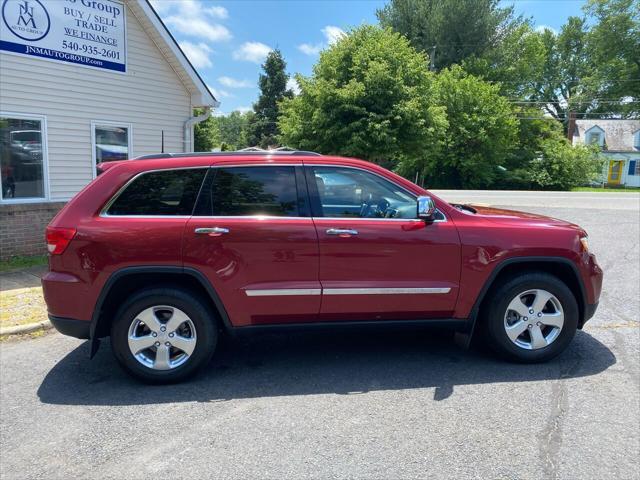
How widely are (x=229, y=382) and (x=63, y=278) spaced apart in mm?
1533

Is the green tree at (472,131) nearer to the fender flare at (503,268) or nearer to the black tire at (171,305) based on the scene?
the fender flare at (503,268)

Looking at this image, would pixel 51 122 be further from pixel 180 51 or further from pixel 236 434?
pixel 236 434

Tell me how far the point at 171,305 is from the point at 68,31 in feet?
23.1

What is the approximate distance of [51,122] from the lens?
28.1 feet

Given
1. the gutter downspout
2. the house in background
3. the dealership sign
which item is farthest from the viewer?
the house in background

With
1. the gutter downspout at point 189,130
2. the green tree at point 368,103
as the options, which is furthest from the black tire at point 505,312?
the green tree at point 368,103

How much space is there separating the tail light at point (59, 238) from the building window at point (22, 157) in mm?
5250

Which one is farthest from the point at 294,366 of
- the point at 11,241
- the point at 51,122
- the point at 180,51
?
the point at 180,51

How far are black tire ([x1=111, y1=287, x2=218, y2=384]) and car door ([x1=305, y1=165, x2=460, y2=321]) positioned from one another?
0.95 metres

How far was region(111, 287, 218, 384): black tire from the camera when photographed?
388 centimetres

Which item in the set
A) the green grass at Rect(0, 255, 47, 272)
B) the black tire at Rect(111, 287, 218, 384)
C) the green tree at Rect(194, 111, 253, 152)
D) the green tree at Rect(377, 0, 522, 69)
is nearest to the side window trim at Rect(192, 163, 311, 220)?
the black tire at Rect(111, 287, 218, 384)

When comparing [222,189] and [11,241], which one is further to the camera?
[11,241]

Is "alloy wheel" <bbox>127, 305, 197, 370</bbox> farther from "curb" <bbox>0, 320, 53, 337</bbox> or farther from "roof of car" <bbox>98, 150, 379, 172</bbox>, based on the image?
"curb" <bbox>0, 320, 53, 337</bbox>

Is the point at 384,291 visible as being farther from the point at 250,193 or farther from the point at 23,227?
the point at 23,227
